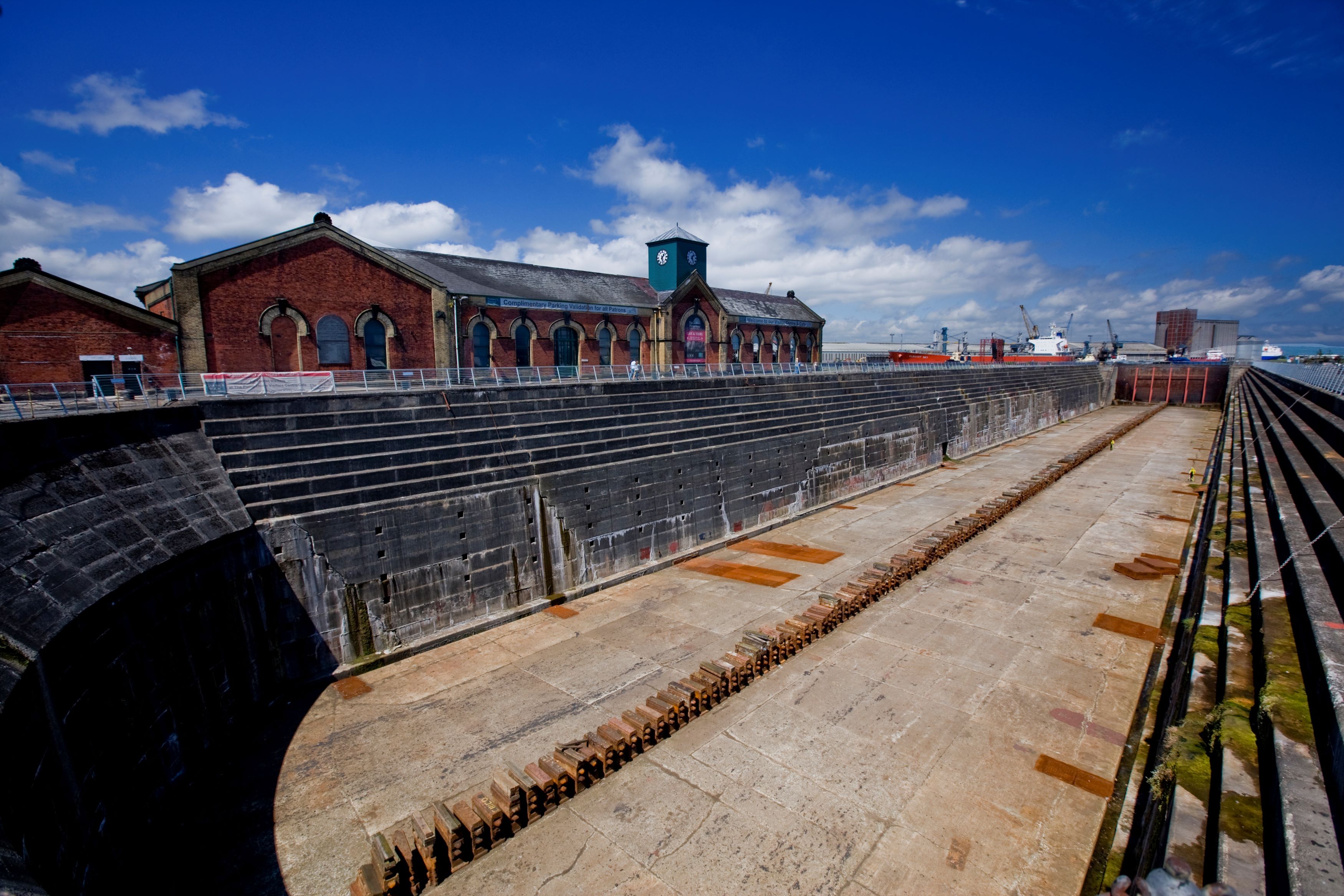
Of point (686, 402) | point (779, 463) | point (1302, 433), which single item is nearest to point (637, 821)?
point (686, 402)

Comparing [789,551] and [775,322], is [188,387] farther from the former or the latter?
[775,322]

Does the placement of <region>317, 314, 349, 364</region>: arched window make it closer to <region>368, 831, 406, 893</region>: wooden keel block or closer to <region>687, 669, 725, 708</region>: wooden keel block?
<region>687, 669, 725, 708</region>: wooden keel block

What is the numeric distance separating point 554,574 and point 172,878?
10.8m

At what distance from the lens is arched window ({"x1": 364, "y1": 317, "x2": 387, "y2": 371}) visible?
95.7 ft

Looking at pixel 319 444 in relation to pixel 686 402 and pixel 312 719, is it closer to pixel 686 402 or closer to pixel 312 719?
pixel 312 719

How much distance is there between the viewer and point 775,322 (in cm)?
5462

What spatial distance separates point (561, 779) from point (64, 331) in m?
24.6

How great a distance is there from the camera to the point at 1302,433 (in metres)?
20.5

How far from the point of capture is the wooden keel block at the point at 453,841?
865cm

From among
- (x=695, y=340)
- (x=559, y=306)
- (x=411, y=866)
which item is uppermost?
(x=559, y=306)

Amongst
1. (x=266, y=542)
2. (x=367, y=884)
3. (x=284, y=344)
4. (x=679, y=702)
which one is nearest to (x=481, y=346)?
(x=284, y=344)

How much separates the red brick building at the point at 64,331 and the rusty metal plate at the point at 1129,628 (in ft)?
105

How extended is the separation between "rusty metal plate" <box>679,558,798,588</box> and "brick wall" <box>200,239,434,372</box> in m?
18.2

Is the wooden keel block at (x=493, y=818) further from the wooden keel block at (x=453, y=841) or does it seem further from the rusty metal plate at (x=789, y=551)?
the rusty metal plate at (x=789, y=551)
